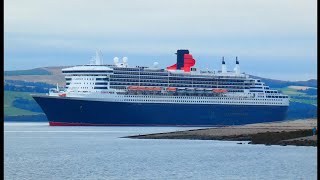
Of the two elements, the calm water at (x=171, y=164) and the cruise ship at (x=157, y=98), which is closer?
the calm water at (x=171, y=164)

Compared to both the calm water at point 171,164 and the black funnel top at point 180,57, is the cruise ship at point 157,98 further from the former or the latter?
the calm water at point 171,164

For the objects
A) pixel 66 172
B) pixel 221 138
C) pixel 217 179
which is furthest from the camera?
pixel 221 138

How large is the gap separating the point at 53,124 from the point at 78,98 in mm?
8365

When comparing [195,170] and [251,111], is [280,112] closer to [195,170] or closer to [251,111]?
[251,111]

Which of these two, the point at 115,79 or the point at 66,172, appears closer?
the point at 66,172

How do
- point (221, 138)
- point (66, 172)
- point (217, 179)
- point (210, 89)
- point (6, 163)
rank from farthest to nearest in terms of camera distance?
point (210, 89), point (221, 138), point (6, 163), point (66, 172), point (217, 179)

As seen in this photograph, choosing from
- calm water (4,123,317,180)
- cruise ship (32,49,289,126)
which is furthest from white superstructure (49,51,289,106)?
calm water (4,123,317,180)

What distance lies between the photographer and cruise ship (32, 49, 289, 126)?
12038 centimetres

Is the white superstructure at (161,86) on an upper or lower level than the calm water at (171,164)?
Result: upper

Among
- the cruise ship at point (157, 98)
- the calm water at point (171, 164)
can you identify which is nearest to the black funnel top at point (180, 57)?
the cruise ship at point (157, 98)

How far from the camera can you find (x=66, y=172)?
36.4 metres

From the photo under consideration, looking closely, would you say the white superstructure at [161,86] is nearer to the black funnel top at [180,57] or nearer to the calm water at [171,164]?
the black funnel top at [180,57]

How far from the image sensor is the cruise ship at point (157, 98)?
12038 cm

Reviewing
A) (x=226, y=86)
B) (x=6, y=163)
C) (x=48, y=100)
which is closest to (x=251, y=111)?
(x=226, y=86)
